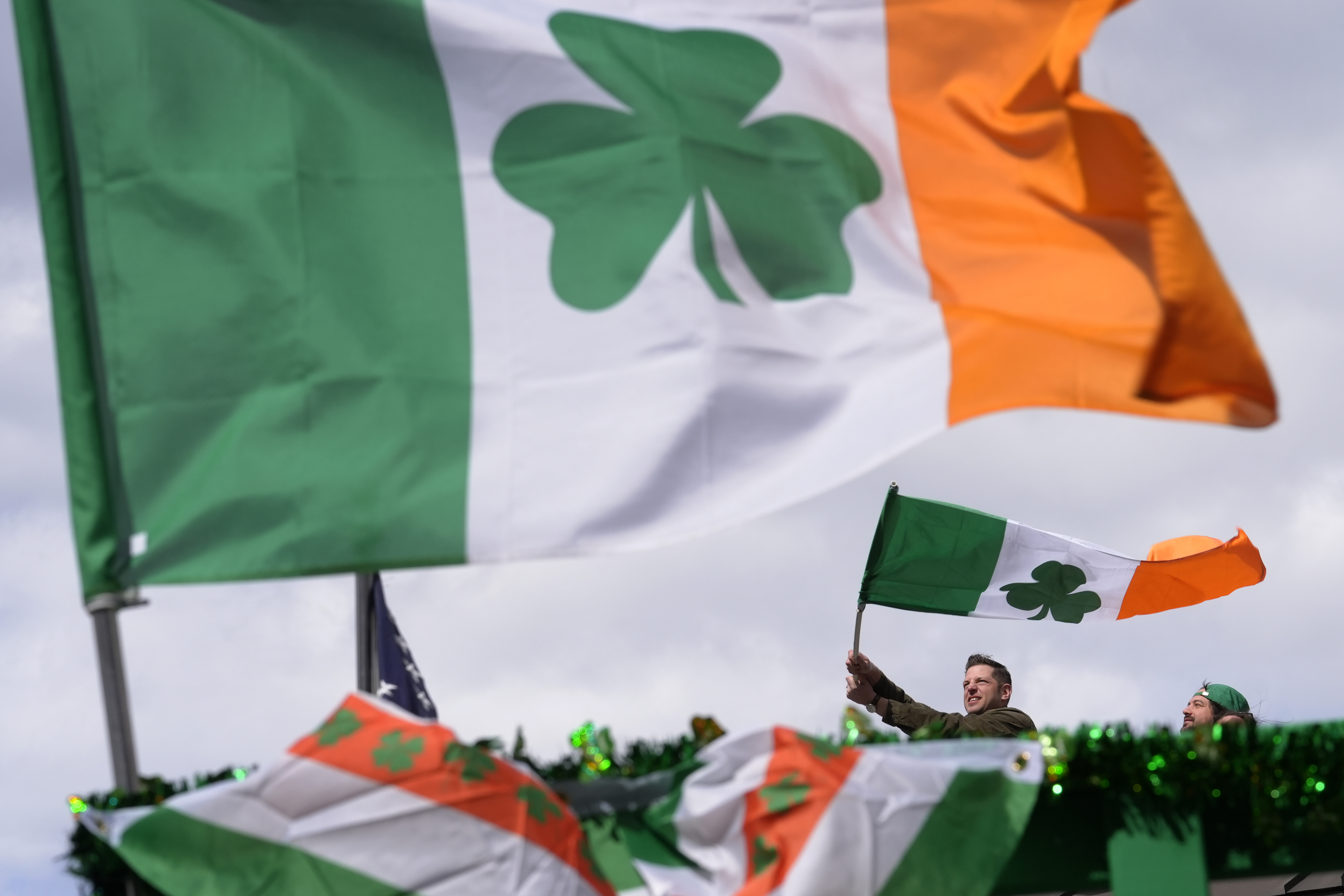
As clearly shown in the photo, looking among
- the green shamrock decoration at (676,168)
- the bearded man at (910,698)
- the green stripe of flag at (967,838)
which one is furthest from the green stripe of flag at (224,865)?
the bearded man at (910,698)

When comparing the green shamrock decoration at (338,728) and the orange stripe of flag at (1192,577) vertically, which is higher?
the green shamrock decoration at (338,728)

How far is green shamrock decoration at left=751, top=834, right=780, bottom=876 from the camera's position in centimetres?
537

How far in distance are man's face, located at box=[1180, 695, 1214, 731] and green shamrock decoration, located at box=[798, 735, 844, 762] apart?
15.0 ft

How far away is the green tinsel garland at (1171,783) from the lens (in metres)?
5.67

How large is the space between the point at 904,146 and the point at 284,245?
2462mm

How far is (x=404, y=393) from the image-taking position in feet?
20.0

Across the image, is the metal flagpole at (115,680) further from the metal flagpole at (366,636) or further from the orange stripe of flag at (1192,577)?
the orange stripe of flag at (1192,577)

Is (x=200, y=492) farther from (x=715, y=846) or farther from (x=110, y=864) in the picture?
(x=715, y=846)

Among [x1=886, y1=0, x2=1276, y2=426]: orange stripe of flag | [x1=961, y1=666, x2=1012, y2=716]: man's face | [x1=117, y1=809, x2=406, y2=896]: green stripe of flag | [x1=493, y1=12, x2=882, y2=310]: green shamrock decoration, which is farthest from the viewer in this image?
[x1=961, y1=666, x2=1012, y2=716]: man's face

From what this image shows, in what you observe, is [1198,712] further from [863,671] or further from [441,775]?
[441,775]

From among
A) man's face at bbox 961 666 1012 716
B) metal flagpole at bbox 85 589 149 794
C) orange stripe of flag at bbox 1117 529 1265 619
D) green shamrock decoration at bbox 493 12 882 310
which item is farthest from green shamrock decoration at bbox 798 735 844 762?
orange stripe of flag at bbox 1117 529 1265 619

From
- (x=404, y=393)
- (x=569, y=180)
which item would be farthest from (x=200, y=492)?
(x=569, y=180)

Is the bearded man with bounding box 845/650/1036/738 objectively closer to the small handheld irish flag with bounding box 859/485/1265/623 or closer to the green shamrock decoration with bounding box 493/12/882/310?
the small handheld irish flag with bounding box 859/485/1265/623

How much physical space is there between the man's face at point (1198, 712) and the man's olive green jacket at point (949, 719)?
128 centimetres
